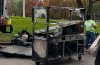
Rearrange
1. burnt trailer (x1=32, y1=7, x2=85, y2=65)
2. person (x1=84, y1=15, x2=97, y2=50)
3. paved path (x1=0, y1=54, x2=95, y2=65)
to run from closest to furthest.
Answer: burnt trailer (x1=32, y1=7, x2=85, y2=65)
paved path (x1=0, y1=54, x2=95, y2=65)
person (x1=84, y1=15, x2=97, y2=50)

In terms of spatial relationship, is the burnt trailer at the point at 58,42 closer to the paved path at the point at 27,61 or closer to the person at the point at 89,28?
the paved path at the point at 27,61

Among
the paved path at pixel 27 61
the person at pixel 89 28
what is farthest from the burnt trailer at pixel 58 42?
the person at pixel 89 28

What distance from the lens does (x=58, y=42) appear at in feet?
36.6

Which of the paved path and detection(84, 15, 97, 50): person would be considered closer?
the paved path

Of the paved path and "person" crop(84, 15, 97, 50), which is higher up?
"person" crop(84, 15, 97, 50)

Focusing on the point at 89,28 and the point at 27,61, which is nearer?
the point at 27,61

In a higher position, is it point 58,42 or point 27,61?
point 58,42

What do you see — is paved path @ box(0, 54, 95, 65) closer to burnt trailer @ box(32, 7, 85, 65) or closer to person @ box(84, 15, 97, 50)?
burnt trailer @ box(32, 7, 85, 65)

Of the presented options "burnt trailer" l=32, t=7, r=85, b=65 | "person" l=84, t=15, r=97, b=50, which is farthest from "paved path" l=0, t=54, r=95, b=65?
"person" l=84, t=15, r=97, b=50

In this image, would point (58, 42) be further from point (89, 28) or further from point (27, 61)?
point (89, 28)

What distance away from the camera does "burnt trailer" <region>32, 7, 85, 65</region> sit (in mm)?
10844

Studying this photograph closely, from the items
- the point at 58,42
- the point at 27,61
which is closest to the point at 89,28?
the point at 27,61

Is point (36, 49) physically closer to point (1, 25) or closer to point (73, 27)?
point (73, 27)

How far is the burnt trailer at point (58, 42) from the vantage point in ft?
35.6
